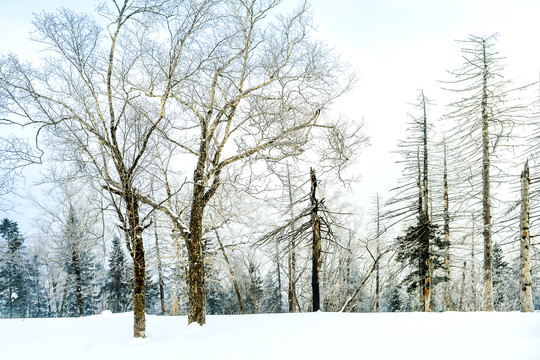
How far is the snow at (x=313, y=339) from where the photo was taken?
4129 millimetres

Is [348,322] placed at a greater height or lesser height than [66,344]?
greater

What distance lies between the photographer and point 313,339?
5441mm

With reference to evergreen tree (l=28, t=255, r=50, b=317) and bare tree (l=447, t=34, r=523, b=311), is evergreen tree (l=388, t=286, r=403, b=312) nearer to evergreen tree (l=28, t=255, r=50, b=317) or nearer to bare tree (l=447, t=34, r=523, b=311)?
bare tree (l=447, t=34, r=523, b=311)

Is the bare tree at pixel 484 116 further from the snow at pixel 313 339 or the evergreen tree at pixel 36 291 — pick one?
the evergreen tree at pixel 36 291

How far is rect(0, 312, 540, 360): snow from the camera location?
13.5 ft

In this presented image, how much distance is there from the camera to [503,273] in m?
24.6

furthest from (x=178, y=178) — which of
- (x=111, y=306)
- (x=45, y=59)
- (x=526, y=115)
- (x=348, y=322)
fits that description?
(x=111, y=306)

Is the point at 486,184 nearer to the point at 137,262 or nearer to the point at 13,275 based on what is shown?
the point at 137,262

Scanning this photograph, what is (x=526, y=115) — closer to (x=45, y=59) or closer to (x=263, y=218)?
(x=263, y=218)

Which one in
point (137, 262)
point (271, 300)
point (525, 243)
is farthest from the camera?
point (271, 300)

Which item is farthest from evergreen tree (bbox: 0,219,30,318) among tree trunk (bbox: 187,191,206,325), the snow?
tree trunk (bbox: 187,191,206,325)

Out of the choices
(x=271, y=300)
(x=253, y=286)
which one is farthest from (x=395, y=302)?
(x=253, y=286)

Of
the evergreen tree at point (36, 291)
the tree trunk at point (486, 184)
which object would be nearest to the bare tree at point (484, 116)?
the tree trunk at point (486, 184)

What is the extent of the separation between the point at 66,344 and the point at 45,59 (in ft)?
21.3
